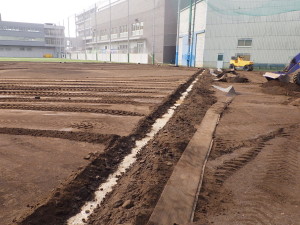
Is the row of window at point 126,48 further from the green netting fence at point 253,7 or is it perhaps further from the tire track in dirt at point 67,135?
the tire track in dirt at point 67,135

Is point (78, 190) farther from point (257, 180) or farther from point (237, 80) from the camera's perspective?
point (237, 80)

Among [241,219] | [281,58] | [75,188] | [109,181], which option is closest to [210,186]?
[241,219]

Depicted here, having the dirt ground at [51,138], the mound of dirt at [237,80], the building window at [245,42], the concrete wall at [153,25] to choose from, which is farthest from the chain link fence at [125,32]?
the dirt ground at [51,138]

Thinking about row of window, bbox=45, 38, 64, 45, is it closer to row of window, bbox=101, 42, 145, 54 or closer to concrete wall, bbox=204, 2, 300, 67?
row of window, bbox=101, 42, 145, 54

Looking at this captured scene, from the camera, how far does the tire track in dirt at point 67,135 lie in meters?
4.65

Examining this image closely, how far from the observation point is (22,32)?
83625mm

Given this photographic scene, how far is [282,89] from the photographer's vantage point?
11492mm

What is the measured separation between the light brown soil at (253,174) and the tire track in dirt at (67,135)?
80.9 inches

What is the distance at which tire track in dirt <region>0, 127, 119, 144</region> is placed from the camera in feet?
15.3

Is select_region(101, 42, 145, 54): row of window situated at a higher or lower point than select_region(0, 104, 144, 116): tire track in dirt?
higher

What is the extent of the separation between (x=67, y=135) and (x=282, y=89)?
10.5 m

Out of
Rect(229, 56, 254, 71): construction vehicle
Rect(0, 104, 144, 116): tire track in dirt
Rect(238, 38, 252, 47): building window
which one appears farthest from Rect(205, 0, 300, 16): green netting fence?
Rect(0, 104, 144, 116): tire track in dirt

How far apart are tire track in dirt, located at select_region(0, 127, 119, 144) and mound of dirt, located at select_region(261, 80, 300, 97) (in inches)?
366

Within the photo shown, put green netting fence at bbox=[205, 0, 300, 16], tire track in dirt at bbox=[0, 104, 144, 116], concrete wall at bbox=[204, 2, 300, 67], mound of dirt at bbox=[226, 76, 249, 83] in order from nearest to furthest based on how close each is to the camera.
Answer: tire track in dirt at bbox=[0, 104, 144, 116]
mound of dirt at bbox=[226, 76, 249, 83]
green netting fence at bbox=[205, 0, 300, 16]
concrete wall at bbox=[204, 2, 300, 67]
